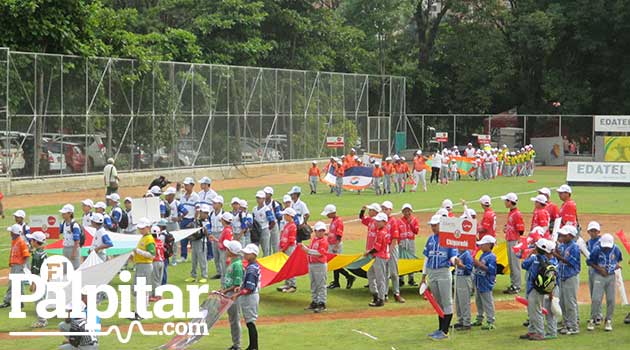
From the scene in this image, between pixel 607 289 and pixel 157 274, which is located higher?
pixel 607 289

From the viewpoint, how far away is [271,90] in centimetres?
6044

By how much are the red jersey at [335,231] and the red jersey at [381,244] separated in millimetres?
1542

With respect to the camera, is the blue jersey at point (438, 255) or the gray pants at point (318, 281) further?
the gray pants at point (318, 281)

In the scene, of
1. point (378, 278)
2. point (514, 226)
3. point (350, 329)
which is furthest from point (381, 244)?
point (514, 226)

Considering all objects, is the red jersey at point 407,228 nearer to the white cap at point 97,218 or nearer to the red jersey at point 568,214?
the red jersey at point 568,214

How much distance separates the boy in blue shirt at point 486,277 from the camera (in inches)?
750

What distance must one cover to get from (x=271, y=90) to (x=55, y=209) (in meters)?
24.5

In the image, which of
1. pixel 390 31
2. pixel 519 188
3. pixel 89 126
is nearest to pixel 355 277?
pixel 89 126

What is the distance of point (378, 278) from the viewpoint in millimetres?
22078

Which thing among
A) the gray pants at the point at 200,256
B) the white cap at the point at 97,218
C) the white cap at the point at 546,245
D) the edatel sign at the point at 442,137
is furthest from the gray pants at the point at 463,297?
the edatel sign at the point at 442,137

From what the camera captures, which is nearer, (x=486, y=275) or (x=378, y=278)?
(x=486, y=275)

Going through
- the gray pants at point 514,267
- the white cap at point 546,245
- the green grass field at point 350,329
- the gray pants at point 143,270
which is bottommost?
the green grass field at point 350,329

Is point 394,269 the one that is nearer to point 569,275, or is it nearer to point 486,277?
point 486,277

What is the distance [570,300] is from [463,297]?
6.11 ft
